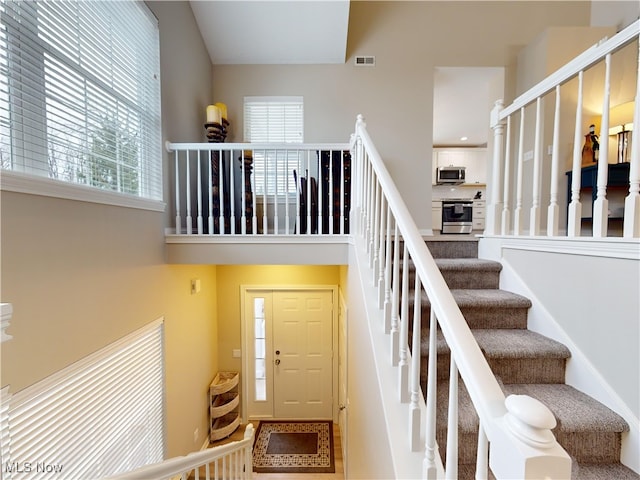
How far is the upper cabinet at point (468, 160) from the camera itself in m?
6.76

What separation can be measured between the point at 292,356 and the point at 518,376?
10.5ft

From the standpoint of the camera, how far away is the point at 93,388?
5.52 feet

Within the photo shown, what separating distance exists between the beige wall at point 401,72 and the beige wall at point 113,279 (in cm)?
92

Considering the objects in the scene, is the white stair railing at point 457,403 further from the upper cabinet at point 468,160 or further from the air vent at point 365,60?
the upper cabinet at point 468,160

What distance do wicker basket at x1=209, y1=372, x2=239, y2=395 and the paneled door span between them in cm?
34

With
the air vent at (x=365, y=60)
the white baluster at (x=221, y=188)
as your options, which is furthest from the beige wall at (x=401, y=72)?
the white baluster at (x=221, y=188)

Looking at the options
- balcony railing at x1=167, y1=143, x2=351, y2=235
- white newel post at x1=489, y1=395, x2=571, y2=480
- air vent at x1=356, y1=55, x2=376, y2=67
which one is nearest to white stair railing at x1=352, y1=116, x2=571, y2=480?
white newel post at x1=489, y1=395, x2=571, y2=480

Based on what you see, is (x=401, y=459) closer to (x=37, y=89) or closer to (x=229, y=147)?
(x=37, y=89)

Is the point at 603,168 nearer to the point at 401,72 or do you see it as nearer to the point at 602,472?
the point at 602,472

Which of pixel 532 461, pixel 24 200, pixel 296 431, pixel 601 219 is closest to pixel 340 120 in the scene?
pixel 601 219

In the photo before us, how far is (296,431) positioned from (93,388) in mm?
3057

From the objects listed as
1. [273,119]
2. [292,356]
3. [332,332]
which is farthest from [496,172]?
[292,356]

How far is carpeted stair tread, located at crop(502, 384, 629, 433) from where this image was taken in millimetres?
1174

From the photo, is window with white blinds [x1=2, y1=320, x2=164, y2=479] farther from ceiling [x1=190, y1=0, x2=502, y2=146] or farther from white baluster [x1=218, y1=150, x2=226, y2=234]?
ceiling [x1=190, y1=0, x2=502, y2=146]
